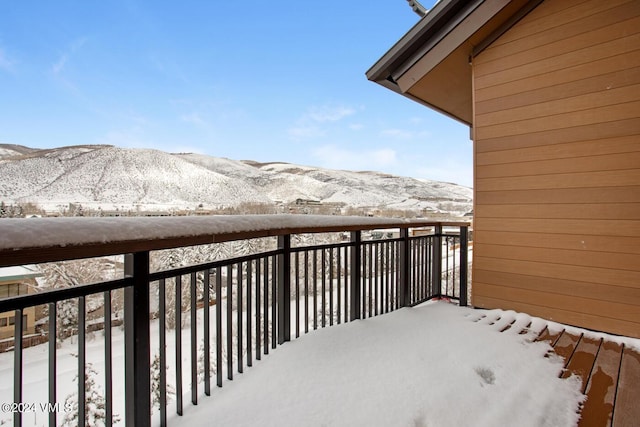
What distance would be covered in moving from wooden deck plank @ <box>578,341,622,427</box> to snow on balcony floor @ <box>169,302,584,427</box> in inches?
2.1

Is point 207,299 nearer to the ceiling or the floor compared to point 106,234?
nearer to the floor

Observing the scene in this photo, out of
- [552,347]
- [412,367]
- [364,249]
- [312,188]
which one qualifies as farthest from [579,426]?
[312,188]

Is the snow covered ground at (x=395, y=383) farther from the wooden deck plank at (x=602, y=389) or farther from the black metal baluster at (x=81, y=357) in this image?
the black metal baluster at (x=81, y=357)

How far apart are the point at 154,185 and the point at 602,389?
70.3ft

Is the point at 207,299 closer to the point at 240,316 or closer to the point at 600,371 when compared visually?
the point at 240,316

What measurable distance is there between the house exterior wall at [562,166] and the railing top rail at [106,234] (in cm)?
252

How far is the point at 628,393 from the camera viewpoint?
1729 mm

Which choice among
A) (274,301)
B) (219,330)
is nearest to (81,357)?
(219,330)

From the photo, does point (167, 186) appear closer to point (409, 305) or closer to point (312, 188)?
point (312, 188)

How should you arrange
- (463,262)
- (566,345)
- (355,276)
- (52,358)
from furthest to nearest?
1. (463,262)
2. (355,276)
3. (566,345)
4. (52,358)

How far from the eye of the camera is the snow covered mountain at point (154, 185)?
1539 cm

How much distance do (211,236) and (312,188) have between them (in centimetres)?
2591

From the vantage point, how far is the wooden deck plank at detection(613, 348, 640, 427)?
1.52 meters

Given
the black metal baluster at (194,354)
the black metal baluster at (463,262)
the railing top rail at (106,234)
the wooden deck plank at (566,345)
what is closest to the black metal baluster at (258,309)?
the railing top rail at (106,234)
